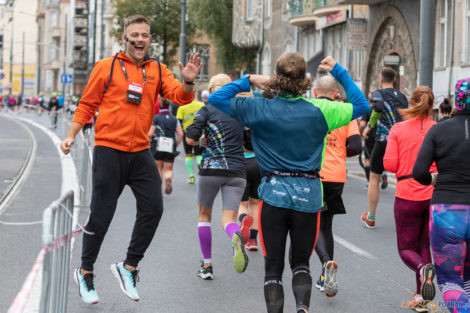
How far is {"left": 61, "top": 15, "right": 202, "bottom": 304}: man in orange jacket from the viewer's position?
6035 millimetres

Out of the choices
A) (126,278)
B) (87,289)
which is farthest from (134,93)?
(87,289)

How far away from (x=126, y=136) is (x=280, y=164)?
4.91 ft

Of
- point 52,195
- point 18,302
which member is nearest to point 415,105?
point 18,302

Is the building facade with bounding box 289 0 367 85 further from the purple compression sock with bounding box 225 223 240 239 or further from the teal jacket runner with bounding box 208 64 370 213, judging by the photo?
the teal jacket runner with bounding box 208 64 370 213

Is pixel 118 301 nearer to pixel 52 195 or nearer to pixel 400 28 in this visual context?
pixel 52 195

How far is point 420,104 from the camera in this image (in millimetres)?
6492

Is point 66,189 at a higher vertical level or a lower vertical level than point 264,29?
lower

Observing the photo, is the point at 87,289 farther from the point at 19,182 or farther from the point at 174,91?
the point at 19,182

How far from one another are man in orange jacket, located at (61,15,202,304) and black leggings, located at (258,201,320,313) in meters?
1.36

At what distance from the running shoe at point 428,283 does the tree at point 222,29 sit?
45.0 metres

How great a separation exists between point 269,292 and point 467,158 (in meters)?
1.42

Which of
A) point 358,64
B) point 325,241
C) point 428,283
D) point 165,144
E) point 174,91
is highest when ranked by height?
point 358,64

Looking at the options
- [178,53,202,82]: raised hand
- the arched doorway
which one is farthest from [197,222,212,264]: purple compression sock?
the arched doorway

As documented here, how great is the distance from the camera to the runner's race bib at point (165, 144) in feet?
44.1
